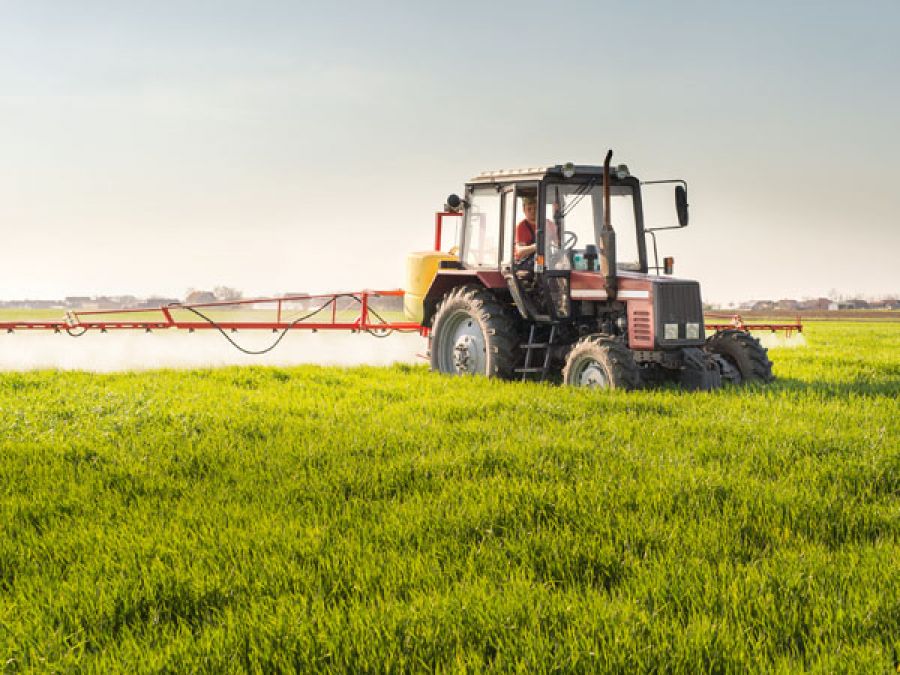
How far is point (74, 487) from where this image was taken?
5.48m

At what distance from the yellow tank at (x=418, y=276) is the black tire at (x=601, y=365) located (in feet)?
10.0

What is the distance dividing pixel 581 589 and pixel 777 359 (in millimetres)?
12283

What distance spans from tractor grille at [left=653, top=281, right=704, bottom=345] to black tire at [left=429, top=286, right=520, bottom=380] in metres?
1.84

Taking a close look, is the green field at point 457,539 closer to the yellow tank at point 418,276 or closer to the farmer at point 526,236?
the farmer at point 526,236

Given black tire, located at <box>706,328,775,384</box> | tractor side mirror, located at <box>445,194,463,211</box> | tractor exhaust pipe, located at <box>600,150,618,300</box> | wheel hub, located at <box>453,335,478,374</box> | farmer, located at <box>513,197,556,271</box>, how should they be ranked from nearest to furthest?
tractor exhaust pipe, located at <box>600,150,618,300</box> < farmer, located at <box>513,197,556,271</box> < black tire, located at <box>706,328,775,384</box> < tractor side mirror, located at <box>445,194,463,211</box> < wheel hub, located at <box>453,335,478,374</box>

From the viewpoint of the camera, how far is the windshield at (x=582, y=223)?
389 inches

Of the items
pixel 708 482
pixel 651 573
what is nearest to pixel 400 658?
pixel 651 573

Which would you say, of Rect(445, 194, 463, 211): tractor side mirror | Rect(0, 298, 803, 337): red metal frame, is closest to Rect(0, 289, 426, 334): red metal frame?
Rect(0, 298, 803, 337): red metal frame

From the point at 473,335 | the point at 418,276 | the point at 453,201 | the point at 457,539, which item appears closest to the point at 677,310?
the point at 473,335

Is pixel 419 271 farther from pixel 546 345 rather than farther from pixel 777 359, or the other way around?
pixel 777 359

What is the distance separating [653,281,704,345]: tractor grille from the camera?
914cm

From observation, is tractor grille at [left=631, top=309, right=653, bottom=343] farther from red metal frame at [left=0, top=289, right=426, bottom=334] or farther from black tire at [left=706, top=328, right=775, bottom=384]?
red metal frame at [left=0, top=289, right=426, bottom=334]

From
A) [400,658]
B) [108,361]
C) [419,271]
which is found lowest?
[400,658]

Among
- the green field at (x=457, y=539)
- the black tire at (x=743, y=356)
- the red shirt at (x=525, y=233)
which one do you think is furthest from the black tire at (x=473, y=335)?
the black tire at (x=743, y=356)
